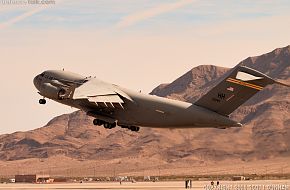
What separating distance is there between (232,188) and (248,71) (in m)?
15.5

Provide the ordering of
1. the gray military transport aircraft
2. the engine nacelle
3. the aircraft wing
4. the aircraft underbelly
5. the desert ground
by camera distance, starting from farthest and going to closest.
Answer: the desert ground, the engine nacelle, the aircraft wing, the aircraft underbelly, the gray military transport aircraft

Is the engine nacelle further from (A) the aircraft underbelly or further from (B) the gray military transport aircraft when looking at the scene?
(A) the aircraft underbelly

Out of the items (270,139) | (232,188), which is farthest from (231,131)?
(232,188)

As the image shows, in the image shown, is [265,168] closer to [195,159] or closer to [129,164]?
[195,159]

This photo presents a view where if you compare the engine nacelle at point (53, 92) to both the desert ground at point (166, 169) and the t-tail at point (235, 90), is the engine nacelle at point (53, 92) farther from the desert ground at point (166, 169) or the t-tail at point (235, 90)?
the desert ground at point (166, 169)

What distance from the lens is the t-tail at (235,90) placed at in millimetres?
61062

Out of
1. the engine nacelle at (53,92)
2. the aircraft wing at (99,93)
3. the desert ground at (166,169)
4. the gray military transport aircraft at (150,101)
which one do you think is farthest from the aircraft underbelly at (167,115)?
the desert ground at (166,169)

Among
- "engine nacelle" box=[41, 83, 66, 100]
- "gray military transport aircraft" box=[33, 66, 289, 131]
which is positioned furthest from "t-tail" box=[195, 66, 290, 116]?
"engine nacelle" box=[41, 83, 66, 100]

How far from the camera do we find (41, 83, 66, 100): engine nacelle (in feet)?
219

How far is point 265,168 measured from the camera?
161 m

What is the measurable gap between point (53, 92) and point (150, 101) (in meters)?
9.67

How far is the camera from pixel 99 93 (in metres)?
66.2

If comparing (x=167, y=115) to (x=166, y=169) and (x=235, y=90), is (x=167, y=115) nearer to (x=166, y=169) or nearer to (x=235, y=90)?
(x=235, y=90)

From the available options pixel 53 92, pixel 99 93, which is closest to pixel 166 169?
pixel 53 92
